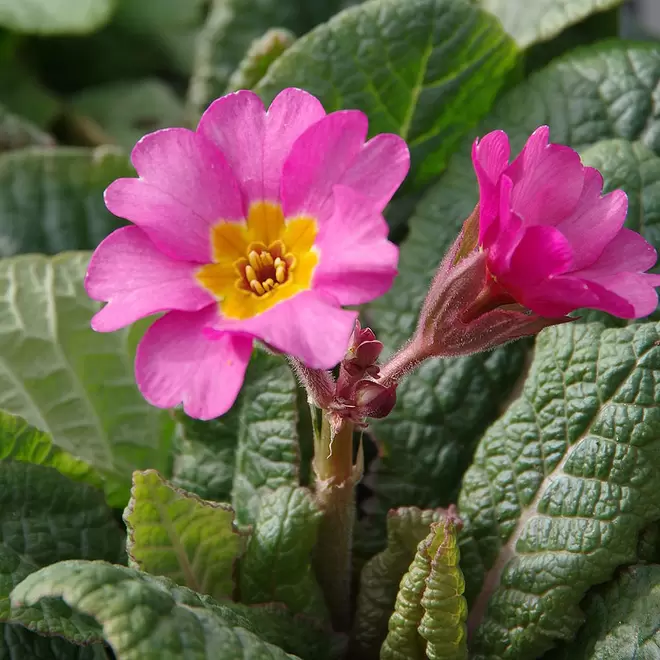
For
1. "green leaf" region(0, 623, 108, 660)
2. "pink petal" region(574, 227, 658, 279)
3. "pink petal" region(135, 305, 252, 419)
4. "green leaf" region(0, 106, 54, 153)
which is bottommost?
"green leaf" region(0, 623, 108, 660)

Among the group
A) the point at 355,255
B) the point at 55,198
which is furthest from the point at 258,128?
the point at 55,198

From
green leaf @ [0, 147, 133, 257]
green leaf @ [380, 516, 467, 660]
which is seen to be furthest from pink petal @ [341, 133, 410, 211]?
green leaf @ [0, 147, 133, 257]

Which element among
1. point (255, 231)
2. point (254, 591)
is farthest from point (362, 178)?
point (254, 591)

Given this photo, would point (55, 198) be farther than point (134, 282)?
Yes

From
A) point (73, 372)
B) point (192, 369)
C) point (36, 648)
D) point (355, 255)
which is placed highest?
point (355, 255)

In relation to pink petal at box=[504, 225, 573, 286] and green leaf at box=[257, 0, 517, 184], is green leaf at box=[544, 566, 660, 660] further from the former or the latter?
green leaf at box=[257, 0, 517, 184]

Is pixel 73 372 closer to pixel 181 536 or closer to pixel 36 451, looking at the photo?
pixel 36 451

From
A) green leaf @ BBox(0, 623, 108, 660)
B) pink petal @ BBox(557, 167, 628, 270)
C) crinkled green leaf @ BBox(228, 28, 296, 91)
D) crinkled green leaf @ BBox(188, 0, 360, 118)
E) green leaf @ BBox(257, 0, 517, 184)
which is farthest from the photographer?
crinkled green leaf @ BBox(188, 0, 360, 118)
